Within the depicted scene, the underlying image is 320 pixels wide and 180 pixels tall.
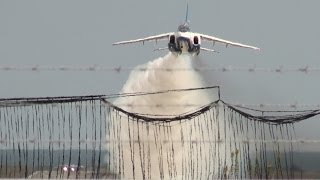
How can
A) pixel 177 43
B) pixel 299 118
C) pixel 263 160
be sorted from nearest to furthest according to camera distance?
pixel 299 118 → pixel 263 160 → pixel 177 43

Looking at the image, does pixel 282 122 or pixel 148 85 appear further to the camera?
pixel 148 85

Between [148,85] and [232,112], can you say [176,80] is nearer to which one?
[148,85]

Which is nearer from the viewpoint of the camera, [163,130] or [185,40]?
[163,130]

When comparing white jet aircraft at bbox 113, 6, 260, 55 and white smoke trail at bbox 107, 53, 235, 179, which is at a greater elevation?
white jet aircraft at bbox 113, 6, 260, 55

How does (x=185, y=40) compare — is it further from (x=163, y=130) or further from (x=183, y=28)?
(x=163, y=130)

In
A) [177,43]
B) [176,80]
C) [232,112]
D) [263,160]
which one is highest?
[177,43]

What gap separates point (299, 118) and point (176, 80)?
12.3 m

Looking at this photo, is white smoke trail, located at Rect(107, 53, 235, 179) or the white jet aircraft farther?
the white jet aircraft

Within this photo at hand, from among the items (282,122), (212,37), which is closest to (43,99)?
(282,122)

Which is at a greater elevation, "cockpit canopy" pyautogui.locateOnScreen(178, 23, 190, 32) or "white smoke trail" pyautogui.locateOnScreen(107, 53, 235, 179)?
"cockpit canopy" pyautogui.locateOnScreen(178, 23, 190, 32)

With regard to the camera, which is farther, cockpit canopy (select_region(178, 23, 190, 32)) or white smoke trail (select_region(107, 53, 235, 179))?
cockpit canopy (select_region(178, 23, 190, 32))

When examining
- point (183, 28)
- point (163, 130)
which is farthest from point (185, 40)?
point (163, 130)

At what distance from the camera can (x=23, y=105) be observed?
515cm

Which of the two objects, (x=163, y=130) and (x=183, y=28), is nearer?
(x=163, y=130)
